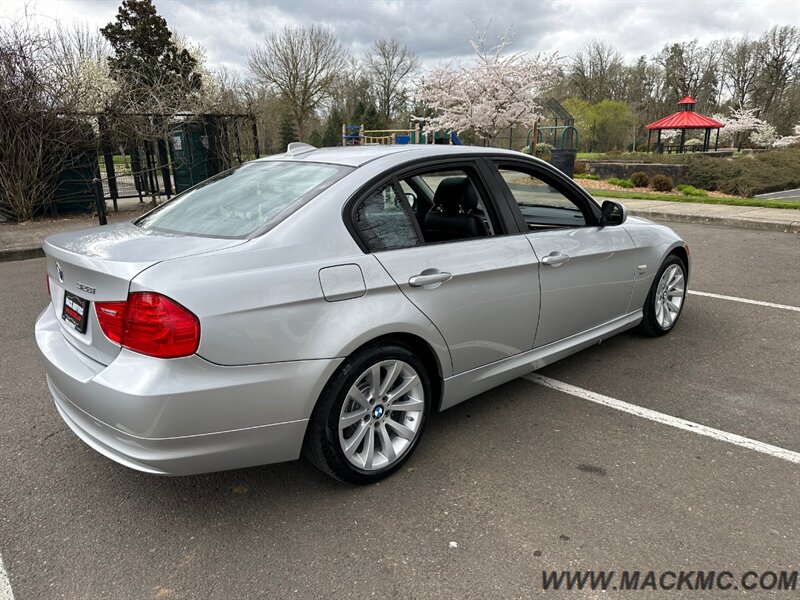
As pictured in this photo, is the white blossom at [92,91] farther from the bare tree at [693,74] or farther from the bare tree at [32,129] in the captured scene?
the bare tree at [693,74]

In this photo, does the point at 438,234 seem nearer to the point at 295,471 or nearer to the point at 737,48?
the point at 295,471

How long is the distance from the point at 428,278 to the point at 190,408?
123 cm

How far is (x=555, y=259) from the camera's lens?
3396mm

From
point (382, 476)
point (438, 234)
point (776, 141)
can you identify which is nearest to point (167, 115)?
point (438, 234)

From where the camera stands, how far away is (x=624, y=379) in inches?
155

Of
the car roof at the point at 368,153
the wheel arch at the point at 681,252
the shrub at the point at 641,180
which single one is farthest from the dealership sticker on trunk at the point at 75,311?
the shrub at the point at 641,180

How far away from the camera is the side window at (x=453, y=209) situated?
324 centimetres

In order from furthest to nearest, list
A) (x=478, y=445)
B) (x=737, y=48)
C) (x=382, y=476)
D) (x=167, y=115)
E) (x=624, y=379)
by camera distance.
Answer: (x=737, y=48) < (x=167, y=115) < (x=624, y=379) < (x=478, y=445) < (x=382, y=476)

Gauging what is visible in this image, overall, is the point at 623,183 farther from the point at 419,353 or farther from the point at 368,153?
the point at 419,353

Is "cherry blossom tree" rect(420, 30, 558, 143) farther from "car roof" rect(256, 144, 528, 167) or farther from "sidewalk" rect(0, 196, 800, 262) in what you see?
"car roof" rect(256, 144, 528, 167)

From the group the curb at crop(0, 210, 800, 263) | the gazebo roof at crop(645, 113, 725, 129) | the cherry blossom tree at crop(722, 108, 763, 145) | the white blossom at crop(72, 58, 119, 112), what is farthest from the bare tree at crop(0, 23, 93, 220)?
the cherry blossom tree at crop(722, 108, 763, 145)

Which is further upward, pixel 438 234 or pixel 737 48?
pixel 737 48

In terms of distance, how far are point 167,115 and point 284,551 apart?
12.5 metres

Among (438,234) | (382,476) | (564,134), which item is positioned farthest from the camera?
(564,134)
